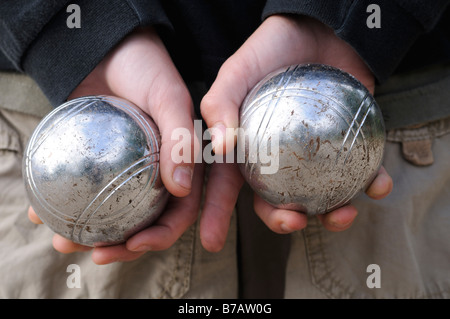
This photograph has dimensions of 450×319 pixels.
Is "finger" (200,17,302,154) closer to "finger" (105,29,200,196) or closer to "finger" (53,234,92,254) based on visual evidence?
"finger" (105,29,200,196)

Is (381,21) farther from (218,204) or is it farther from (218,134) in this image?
(218,204)

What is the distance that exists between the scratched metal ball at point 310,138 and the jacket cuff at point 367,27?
0.58ft

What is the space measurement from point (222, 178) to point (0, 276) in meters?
0.80

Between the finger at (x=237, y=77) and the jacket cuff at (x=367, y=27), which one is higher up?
the jacket cuff at (x=367, y=27)

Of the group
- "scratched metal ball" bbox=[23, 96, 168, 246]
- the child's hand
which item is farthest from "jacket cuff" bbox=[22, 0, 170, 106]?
the child's hand

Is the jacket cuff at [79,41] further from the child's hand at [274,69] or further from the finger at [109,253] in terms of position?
the finger at [109,253]

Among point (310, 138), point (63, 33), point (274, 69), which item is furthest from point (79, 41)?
point (310, 138)

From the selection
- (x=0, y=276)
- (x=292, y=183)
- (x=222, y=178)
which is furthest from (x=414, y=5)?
(x=0, y=276)

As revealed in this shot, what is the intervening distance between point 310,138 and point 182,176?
1.14 feet

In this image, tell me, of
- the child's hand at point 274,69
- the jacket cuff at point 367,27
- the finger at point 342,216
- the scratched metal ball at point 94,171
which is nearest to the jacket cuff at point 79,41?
the scratched metal ball at point 94,171

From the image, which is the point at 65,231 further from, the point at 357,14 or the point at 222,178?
the point at 357,14

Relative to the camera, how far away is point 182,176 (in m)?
1.14

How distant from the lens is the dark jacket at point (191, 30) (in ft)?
4.26
